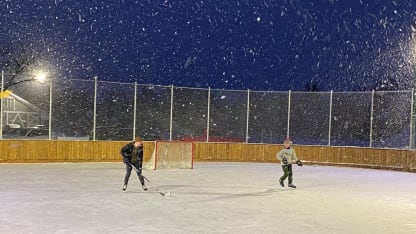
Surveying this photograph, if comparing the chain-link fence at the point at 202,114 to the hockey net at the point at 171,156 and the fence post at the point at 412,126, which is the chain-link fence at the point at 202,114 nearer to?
the fence post at the point at 412,126

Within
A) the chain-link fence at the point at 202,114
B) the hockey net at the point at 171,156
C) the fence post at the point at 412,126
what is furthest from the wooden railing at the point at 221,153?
the hockey net at the point at 171,156

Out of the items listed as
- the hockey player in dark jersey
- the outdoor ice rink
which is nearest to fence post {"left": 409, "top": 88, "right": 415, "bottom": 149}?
the outdoor ice rink

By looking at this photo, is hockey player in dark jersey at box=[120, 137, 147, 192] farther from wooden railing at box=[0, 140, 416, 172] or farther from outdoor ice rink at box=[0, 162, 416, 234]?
wooden railing at box=[0, 140, 416, 172]

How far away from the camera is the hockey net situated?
1938cm

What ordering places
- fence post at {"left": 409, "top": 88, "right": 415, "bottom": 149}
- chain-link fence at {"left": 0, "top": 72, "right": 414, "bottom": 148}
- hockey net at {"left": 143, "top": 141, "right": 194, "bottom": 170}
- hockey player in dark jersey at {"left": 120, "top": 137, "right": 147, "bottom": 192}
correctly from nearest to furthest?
hockey player in dark jersey at {"left": 120, "top": 137, "right": 147, "bottom": 192} < hockey net at {"left": 143, "top": 141, "right": 194, "bottom": 170} < fence post at {"left": 409, "top": 88, "right": 415, "bottom": 149} < chain-link fence at {"left": 0, "top": 72, "right": 414, "bottom": 148}

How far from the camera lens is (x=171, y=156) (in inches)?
771

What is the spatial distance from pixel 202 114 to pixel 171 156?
5258 mm

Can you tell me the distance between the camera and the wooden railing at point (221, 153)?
19.7m

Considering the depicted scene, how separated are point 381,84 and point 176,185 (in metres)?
56.4

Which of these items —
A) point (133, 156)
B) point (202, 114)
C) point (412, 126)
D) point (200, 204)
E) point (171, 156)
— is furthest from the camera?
point (202, 114)

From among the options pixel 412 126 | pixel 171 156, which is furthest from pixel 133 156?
pixel 412 126

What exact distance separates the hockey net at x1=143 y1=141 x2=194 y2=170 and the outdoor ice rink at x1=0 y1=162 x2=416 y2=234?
2184 millimetres

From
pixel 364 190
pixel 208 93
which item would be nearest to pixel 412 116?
pixel 364 190

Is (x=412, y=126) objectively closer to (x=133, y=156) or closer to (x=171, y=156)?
(x=171, y=156)
